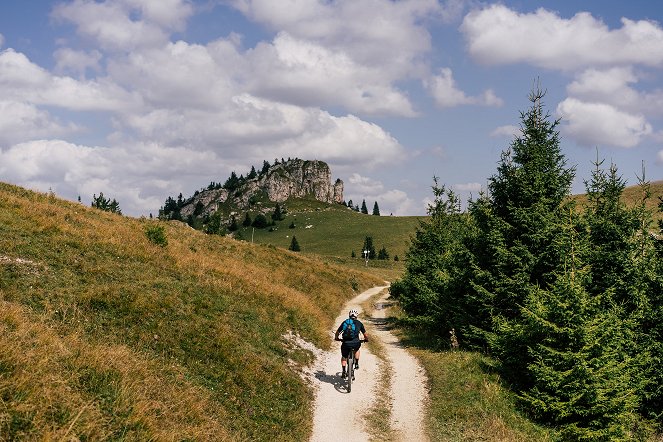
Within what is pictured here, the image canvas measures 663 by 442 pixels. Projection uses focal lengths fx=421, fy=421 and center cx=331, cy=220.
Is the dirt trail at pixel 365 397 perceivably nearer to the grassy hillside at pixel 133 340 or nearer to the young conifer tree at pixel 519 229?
the grassy hillside at pixel 133 340

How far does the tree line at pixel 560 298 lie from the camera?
459 inches

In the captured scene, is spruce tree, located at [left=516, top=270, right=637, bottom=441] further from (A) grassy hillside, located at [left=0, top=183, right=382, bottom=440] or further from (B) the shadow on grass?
(A) grassy hillside, located at [left=0, top=183, right=382, bottom=440]

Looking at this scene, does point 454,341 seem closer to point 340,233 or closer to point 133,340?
point 133,340

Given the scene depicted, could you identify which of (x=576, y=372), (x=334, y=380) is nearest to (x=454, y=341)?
(x=334, y=380)

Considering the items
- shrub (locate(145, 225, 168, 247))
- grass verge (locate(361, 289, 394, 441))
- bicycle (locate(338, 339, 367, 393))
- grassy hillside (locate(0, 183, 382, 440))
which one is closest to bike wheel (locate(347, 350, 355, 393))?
bicycle (locate(338, 339, 367, 393))

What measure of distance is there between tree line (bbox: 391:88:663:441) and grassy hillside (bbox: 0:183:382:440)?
6.98m

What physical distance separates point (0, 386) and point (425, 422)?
10.2 metres

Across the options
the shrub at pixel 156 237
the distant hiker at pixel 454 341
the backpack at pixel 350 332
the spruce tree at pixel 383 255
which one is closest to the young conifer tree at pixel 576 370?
the distant hiker at pixel 454 341

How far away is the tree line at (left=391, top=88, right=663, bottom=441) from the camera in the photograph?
38.2 ft

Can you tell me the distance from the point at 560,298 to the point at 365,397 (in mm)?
6889

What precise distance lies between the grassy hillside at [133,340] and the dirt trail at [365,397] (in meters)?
0.66

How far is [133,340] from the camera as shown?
11766 millimetres

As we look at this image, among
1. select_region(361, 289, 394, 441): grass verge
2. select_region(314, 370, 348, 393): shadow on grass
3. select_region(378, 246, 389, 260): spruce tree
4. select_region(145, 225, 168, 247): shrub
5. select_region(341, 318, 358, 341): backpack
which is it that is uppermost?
select_region(145, 225, 168, 247): shrub

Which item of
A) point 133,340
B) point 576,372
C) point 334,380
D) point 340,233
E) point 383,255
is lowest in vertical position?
point 334,380
